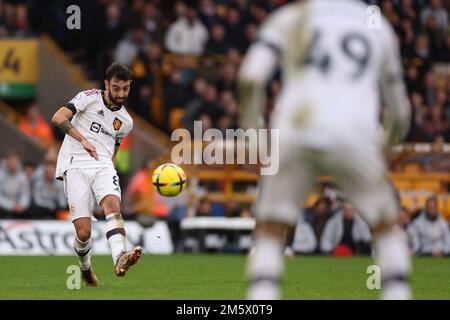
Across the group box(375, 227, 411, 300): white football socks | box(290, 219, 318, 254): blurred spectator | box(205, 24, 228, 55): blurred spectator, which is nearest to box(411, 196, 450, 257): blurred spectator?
box(290, 219, 318, 254): blurred spectator

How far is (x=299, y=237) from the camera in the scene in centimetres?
2259

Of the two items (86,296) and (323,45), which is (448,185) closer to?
(86,296)

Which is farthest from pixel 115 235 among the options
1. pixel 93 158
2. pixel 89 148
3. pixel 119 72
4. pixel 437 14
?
pixel 437 14

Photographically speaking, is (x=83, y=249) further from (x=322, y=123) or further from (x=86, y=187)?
(x=322, y=123)

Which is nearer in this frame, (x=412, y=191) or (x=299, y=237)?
(x=299, y=237)

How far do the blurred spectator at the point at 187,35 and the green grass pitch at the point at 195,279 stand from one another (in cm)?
747

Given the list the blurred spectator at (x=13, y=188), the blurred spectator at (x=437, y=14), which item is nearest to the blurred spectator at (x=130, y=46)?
the blurred spectator at (x=13, y=188)

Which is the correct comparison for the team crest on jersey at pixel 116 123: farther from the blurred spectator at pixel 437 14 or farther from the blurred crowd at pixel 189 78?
the blurred spectator at pixel 437 14

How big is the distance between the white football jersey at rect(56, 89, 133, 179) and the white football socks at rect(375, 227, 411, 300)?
5362 mm

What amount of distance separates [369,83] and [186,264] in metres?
10.6

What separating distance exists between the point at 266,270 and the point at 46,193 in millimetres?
15574

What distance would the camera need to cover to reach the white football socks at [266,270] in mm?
7438

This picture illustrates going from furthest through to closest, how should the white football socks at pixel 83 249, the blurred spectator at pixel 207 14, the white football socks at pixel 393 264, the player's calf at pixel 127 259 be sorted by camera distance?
1. the blurred spectator at pixel 207 14
2. the white football socks at pixel 83 249
3. the player's calf at pixel 127 259
4. the white football socks at pixel 393 264
